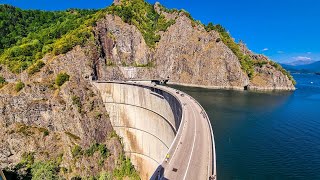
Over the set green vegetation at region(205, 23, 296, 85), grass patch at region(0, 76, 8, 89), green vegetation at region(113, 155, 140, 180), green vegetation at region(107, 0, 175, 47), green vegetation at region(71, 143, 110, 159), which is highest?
green vegetation at region(107, 0, 175, 47)

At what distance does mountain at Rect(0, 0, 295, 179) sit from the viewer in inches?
2596

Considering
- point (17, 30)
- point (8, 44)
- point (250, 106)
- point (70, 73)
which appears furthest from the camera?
point (17, 30)

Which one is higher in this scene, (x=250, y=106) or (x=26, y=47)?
(x=26, y=47)

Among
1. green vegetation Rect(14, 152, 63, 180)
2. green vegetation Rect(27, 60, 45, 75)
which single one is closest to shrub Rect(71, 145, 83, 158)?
green vegetation Rect(14, 152, 63, 180)

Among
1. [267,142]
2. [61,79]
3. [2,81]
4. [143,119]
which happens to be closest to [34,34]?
[2,81]

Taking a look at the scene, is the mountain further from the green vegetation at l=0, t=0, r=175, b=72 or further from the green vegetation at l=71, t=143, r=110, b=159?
the green vegetation at l=0, t=0, r=175, b=72

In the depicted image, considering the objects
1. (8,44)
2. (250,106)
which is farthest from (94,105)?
(8,44)

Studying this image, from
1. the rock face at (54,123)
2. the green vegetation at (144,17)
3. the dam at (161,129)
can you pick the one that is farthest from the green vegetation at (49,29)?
the dam at (161,129)

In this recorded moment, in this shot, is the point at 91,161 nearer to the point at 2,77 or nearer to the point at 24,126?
the point at 24,126

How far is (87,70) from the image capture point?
85.8m

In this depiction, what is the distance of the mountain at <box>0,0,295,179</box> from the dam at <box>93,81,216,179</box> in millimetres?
3464

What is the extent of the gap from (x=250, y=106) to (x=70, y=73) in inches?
2283

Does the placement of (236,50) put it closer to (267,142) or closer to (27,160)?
(267,142)

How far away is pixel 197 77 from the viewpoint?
140 m
